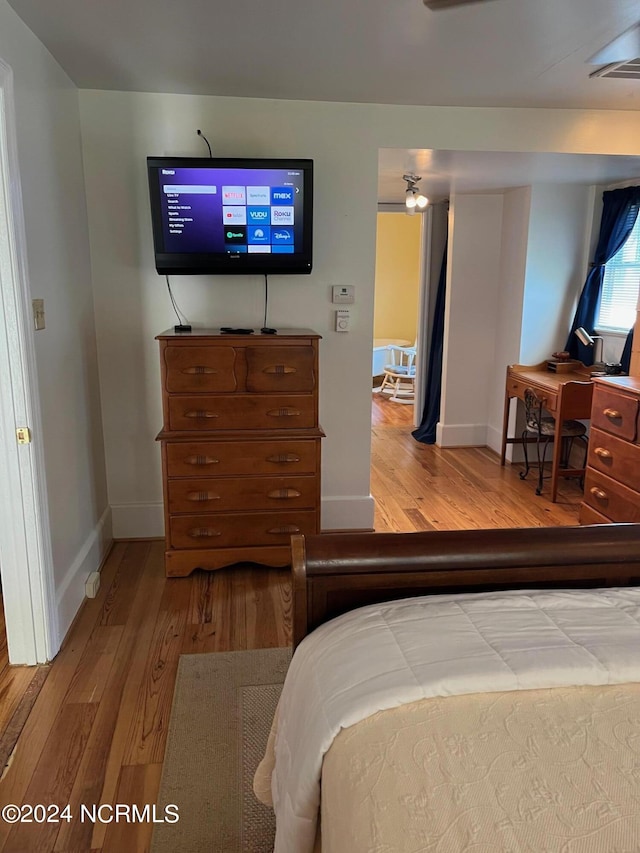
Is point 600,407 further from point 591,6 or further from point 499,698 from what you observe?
point 499,698

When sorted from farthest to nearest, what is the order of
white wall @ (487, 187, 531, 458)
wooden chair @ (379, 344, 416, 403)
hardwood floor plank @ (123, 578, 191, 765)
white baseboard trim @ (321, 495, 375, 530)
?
1. wooden chair @ (379, 344, 416, 403)
2. white wall @ (487, 187, 531, 458)
3. white baseboard trim @ (321, 495, 375, 530)
4. hardwood floor plank @ (123, 578, 191, 765)

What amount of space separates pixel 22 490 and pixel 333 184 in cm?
216

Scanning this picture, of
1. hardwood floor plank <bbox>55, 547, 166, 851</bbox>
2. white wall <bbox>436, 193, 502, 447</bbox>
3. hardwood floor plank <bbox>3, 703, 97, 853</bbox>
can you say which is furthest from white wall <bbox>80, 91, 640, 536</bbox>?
white wall <bbox>436, 193, 502, 447</bbox>

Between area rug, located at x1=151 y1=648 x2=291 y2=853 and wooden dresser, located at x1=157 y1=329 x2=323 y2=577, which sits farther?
wooden dresser, located at x1=157 y1=329 x2=323 y2=577

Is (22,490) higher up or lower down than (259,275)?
lower down

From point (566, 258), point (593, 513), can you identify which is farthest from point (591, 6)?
point (566, 258)

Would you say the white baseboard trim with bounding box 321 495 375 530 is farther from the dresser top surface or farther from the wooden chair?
the wooden chair

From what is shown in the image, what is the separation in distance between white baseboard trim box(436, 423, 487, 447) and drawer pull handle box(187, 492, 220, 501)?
9.77ft

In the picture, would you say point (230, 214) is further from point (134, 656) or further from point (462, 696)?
point (462, 696)

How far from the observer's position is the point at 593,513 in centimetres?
351

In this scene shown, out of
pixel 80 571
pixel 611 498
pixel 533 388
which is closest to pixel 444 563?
pixel 80 571

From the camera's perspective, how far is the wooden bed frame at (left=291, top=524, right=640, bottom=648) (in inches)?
55.9

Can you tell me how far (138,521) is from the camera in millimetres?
3439

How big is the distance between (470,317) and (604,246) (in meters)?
1.17
